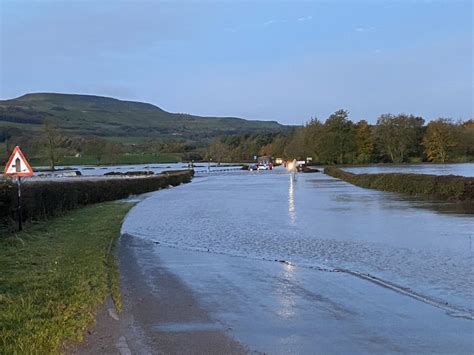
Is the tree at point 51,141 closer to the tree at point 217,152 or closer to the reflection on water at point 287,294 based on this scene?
the tree at point 217,152

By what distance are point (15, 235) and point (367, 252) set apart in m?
8.98

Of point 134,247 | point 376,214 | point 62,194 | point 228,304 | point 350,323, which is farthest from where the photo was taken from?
point 62,194

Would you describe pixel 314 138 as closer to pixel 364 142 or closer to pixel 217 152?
pixel 364 142

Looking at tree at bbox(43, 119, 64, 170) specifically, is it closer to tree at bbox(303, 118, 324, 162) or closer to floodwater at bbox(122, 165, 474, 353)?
tree at bbox(303, 118, 324, 162)

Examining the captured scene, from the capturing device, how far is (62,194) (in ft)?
79.2

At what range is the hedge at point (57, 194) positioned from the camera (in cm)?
1778

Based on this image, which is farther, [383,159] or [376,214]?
[383,159]

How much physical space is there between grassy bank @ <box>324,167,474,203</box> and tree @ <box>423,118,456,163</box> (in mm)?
63387

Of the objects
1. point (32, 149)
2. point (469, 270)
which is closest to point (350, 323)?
point (469, 270)

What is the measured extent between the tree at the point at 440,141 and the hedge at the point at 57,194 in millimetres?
69942

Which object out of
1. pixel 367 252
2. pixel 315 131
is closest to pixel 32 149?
pixel 315 131

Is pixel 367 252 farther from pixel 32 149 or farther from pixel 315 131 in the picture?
pixel 315 131

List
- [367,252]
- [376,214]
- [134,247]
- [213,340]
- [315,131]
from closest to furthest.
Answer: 1. [213,340]
2. [367,252]
3. [134,247]
4. [376,214]
5. [315,131]

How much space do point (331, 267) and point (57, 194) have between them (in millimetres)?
14955
